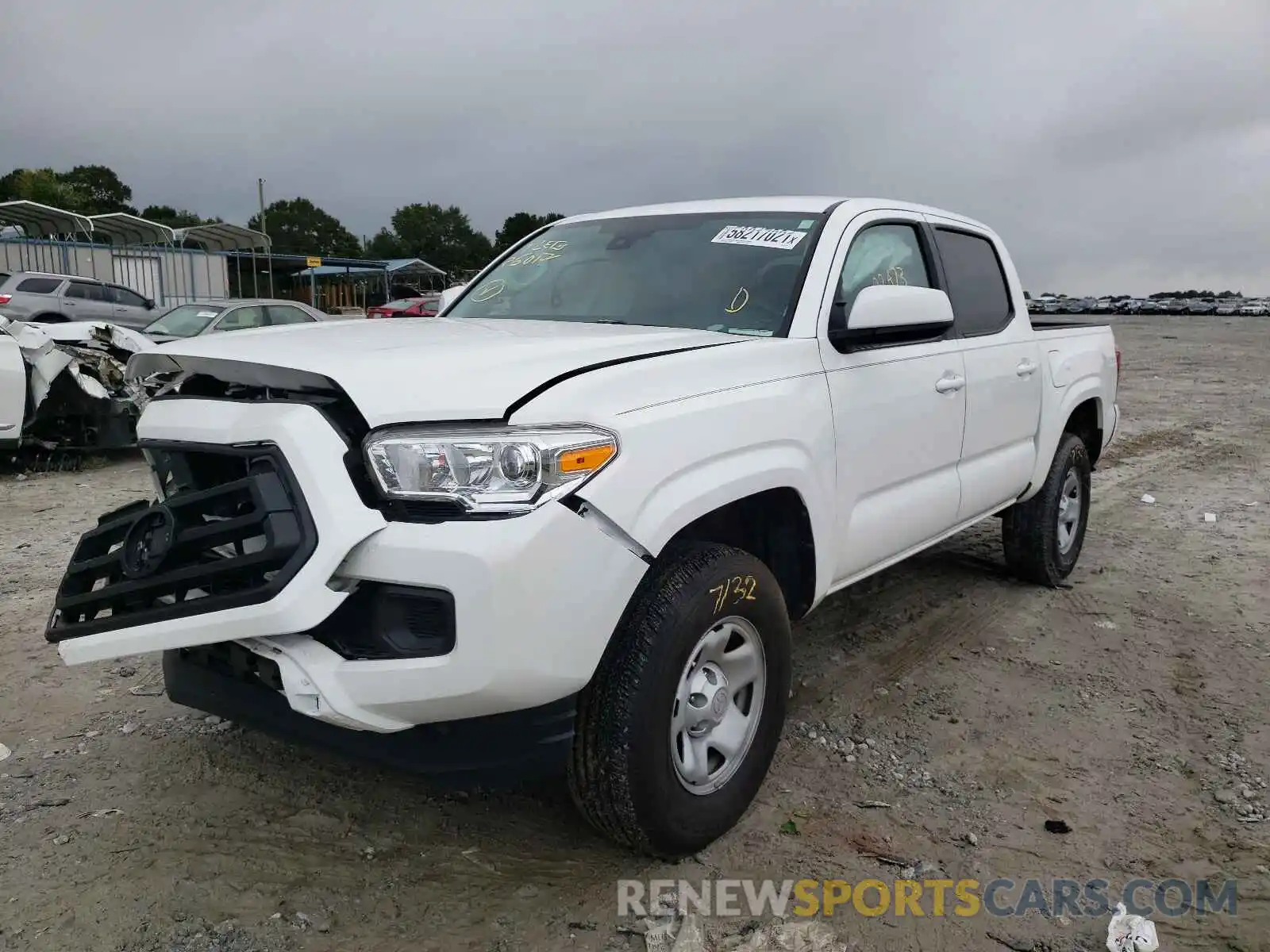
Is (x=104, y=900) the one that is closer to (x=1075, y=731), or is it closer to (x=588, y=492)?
(x=588, y=492)

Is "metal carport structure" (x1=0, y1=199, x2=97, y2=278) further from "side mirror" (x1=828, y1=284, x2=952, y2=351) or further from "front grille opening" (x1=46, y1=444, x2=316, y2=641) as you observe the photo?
"side mirror" (x1=828, y1=284, x2=952, y2=351)

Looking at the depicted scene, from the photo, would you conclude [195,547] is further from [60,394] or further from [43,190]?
[43,190]

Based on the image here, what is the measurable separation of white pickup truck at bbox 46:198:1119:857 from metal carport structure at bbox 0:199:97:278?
22259 mm

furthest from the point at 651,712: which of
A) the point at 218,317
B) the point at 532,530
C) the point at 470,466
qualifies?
the point at 218,317

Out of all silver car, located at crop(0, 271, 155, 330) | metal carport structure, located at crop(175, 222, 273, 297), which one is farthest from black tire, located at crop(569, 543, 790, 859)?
metal carport structure, located at crop(175, 222, 273, 297)

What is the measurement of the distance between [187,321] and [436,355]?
39.4 ft

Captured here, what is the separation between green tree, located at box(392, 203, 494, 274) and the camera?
9081 centimetres

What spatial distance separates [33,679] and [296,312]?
34.9 feet

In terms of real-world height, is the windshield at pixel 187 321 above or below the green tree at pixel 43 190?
below

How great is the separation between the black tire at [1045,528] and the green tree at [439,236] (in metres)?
86.8

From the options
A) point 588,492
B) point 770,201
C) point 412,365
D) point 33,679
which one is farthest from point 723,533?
point 33,679

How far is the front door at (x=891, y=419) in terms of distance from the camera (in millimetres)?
3180

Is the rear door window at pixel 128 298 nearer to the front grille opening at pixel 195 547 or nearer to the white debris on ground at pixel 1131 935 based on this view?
the front grille opening at pixel 195 547

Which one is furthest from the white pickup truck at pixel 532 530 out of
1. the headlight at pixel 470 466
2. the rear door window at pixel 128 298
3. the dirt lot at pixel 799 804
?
the rear door window at pixel 128 298
